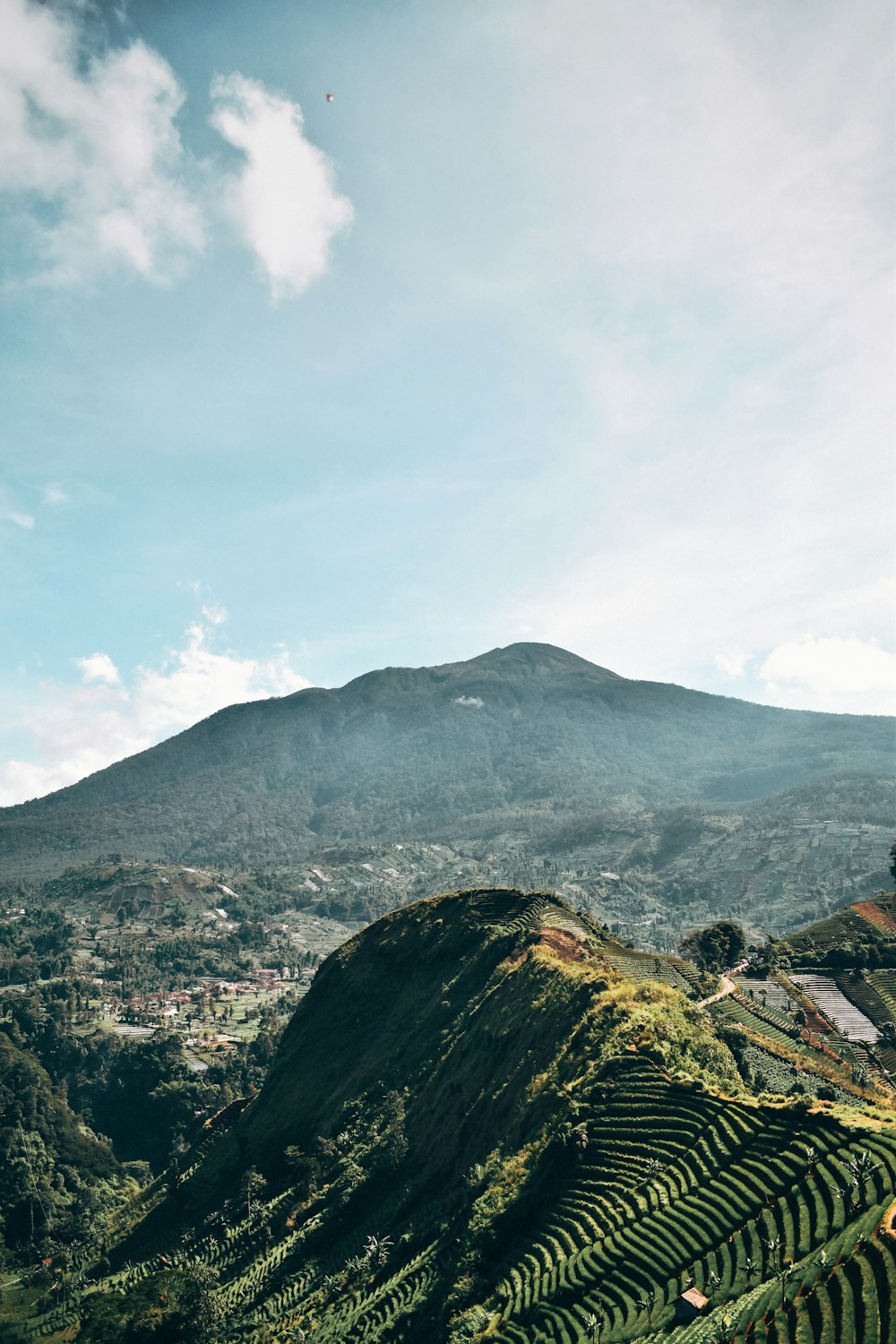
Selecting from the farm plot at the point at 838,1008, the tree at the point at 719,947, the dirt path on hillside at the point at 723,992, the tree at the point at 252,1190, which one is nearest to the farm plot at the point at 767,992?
the dirt path on hillside at the point at 723,992

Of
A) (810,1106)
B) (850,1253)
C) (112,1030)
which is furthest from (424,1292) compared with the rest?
(112,1030)

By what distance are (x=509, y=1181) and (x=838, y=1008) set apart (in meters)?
52.5

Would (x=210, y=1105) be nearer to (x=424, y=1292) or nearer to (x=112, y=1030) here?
(x=112, y=1030)

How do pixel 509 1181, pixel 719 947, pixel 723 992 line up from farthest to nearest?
pixel 719 947 → pixel 723 992 → pixel 509 1181

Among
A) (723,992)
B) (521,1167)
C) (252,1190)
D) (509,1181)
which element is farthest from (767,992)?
(252,1190)

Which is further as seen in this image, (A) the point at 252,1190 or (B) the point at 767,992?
(B) the point at 767,992

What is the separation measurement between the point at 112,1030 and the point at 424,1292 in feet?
569

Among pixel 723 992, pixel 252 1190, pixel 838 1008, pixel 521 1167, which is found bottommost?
pixel 252 1190

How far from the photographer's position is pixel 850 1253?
1249 inches

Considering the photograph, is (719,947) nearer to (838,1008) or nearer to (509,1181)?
(838,1008)

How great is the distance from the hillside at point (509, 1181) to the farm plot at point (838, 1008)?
1376cm

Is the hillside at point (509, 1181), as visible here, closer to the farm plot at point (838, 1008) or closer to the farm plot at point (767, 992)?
the farm plot at point (767, 992)

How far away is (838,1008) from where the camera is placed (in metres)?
88.1

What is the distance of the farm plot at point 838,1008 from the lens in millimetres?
82250
